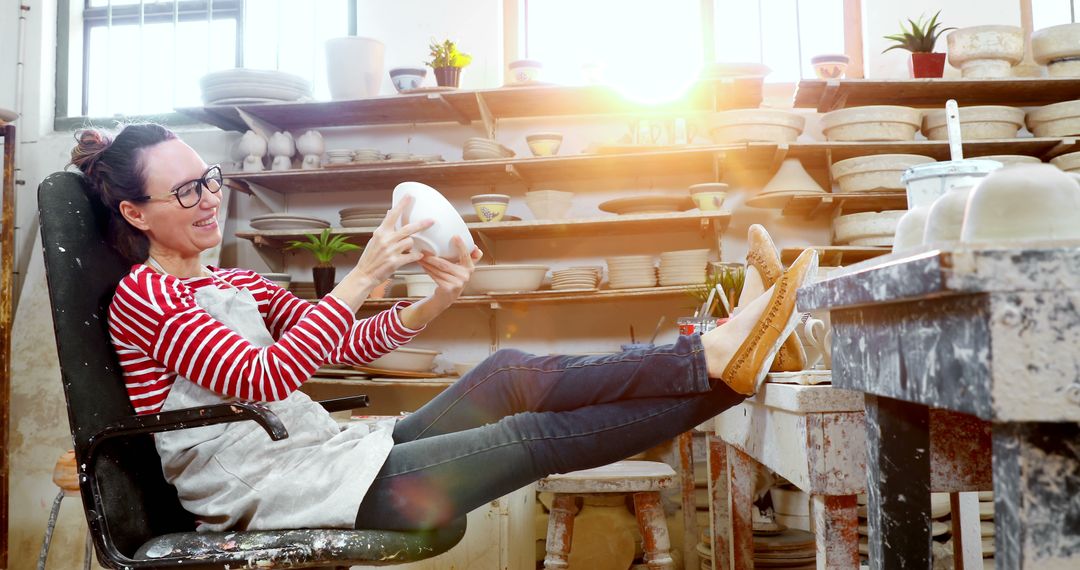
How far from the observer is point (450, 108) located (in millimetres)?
3484

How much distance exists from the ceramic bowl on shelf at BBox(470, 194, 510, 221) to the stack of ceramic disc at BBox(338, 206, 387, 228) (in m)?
0.44

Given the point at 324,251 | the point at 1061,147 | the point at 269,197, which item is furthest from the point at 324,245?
the point at 1061,147

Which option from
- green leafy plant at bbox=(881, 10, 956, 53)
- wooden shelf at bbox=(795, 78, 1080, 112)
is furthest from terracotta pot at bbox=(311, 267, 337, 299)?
green leafy plant at bbox=(881, 10, 956, 53)

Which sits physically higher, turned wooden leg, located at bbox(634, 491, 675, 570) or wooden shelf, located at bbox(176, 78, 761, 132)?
wooden shelf, located at bbox(176, 78, 761, 132)

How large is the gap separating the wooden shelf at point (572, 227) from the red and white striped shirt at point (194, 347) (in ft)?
6.27

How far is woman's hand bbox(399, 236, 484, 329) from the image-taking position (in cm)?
161

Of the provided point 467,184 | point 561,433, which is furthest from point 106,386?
point 467,184

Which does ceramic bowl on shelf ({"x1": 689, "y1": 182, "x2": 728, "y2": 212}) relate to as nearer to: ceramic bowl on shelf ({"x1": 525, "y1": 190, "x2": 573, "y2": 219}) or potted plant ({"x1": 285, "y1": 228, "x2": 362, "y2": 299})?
ceramic bowl on shelf ({"x1": 525, "y1": 190, "x2": 573, "y2": 219})

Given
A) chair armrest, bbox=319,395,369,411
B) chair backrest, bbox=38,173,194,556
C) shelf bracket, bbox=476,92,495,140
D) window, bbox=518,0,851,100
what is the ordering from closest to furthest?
chair backrest, bbox=38,173,194,556 < chair armrest, bbox=319,395,369,411 < shelf bracket, bbox=476,92,495,140 < window, bbox=518,0,851,100

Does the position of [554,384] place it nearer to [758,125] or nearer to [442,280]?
[442,280]

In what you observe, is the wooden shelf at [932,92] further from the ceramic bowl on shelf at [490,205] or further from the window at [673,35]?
the ceramic bowl on shelf at [490,205]

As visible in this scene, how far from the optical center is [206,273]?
5.16 ft

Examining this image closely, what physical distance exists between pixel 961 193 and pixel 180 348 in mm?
1136

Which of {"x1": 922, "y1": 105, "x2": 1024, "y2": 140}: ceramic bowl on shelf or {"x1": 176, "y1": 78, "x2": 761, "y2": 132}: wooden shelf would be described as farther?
{"x1": 176, "y1": 78, "x2": 761, "y2": 132}: wooden shelf
